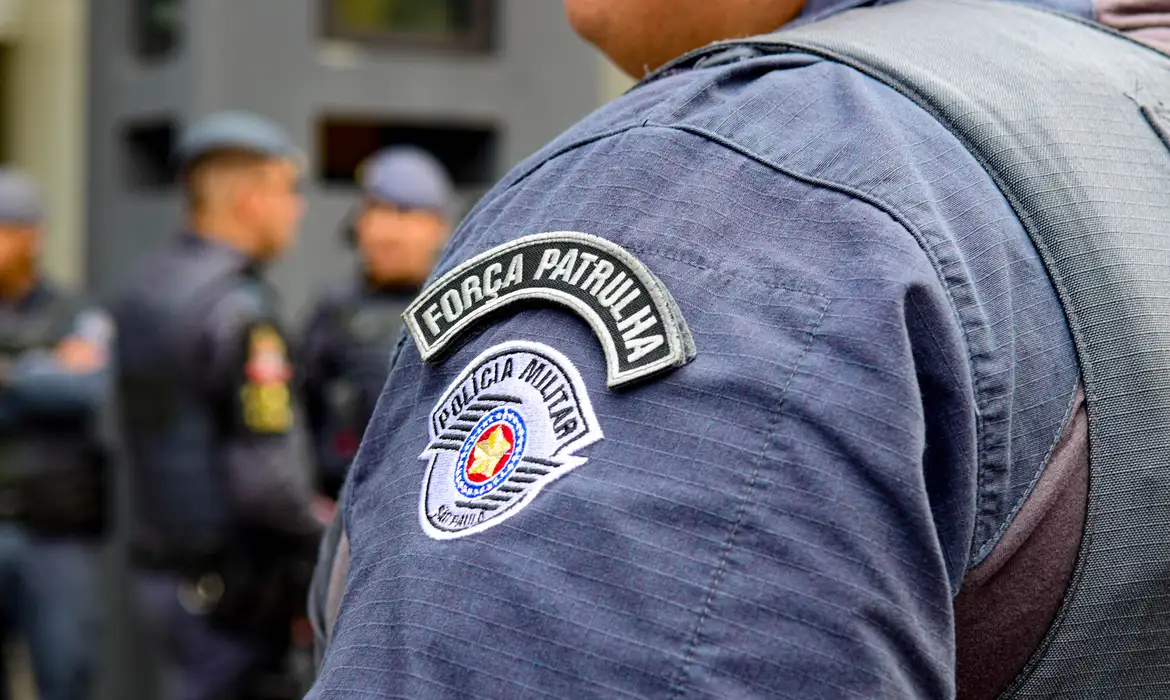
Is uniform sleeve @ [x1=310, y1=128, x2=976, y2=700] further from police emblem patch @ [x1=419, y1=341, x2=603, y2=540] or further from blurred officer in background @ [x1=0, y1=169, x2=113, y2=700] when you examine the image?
blurred officer in background @ [x1=0, y1=169, x2=113, y2=700]

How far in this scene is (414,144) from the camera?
236 inches

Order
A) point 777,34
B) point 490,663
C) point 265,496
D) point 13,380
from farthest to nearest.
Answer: point 13,380
point 265,496
point 777,34
point 490,663

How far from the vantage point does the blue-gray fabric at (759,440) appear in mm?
613

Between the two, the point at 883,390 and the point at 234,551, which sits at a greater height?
the point at 883,390

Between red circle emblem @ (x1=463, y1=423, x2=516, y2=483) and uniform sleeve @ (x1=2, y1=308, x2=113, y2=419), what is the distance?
4.19 m

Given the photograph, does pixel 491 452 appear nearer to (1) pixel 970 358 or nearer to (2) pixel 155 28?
(1) pixel 970 358

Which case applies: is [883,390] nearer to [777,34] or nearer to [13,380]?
[777,34]

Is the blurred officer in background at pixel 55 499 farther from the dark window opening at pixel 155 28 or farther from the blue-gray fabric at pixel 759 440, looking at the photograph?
the blue-gray fabric at pixel 759 440

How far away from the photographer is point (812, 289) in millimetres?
672

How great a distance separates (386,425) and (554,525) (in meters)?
0.17

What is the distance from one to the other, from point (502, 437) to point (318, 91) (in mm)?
4914

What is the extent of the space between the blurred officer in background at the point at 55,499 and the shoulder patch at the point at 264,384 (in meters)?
1.27

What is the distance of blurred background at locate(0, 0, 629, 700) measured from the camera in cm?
524

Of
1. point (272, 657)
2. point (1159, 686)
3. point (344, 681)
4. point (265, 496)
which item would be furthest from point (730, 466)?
point (272, 657)
